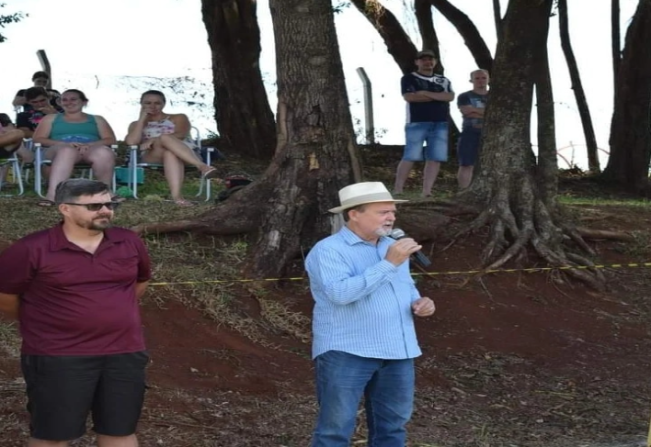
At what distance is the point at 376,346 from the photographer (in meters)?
5.35

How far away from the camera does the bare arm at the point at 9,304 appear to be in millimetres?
5234

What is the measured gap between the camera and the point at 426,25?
2036cm

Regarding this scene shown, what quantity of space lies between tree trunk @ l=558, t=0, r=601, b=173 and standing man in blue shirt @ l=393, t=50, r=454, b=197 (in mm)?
9597

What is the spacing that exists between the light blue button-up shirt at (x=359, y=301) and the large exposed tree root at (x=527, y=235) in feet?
16.4

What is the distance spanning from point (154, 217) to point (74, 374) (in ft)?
17.8

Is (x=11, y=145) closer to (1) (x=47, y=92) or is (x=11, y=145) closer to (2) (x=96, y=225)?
(1) (x=47, y=92)

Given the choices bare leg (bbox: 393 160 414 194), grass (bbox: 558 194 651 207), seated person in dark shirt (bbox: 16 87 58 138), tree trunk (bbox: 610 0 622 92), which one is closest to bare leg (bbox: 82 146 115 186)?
seated person in dark shirt (bbox: 16 87 58 138)

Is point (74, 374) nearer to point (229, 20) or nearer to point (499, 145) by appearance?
point (499, 145)

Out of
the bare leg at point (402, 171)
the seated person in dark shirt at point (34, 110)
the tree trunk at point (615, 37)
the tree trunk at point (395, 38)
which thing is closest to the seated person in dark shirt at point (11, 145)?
the seated person in dark shirt at point (34, 110)

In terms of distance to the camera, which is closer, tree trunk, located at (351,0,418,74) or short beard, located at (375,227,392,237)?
short beard, located at (375,227,392,237)

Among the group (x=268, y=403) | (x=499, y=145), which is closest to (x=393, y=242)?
(x=268, y=403)

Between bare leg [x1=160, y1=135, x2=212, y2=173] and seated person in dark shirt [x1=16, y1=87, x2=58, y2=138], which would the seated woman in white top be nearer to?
bare leg [x1=160, y1=135, x2=212, y2=173]

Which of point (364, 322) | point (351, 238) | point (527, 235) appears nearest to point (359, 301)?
point (364, 322)

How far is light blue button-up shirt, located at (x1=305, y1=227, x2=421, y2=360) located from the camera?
5258 millimetres
